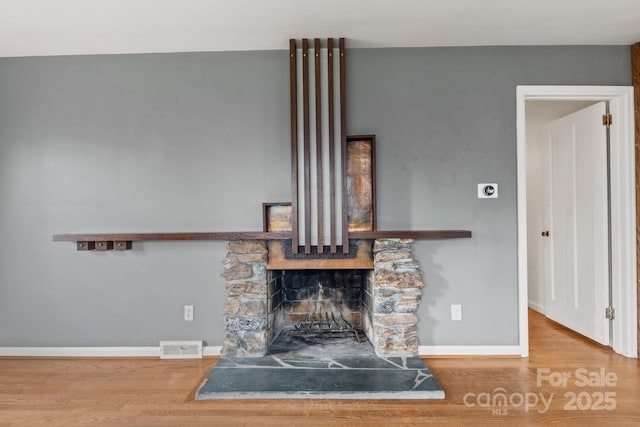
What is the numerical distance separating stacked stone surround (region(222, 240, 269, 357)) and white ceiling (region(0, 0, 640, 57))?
148cm

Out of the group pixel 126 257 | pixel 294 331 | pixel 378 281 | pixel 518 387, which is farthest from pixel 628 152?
pixel 126 257

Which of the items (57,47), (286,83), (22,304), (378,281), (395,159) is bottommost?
(22,304)

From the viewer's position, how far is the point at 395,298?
8.79ft

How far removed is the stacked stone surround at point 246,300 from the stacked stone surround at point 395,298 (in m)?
0.81

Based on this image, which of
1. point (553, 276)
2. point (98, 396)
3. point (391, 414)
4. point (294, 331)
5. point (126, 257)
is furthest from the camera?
point (553, 276)

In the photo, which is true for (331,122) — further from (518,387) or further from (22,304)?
(22,304)

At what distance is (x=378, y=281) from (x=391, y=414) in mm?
888

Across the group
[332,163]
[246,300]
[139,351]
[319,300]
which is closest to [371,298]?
[319,300]

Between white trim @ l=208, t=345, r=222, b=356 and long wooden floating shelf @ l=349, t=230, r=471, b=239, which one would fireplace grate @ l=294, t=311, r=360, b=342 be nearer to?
white trim @ l=208, t=345, r=222, b=356

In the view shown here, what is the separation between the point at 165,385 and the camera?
2387 millimetres

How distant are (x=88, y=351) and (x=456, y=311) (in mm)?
2808

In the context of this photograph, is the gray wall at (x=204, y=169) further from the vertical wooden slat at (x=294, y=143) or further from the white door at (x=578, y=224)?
the white door at (x=578, y=224)

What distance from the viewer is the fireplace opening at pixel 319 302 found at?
3070 mm

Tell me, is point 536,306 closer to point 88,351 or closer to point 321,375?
point 321,375
